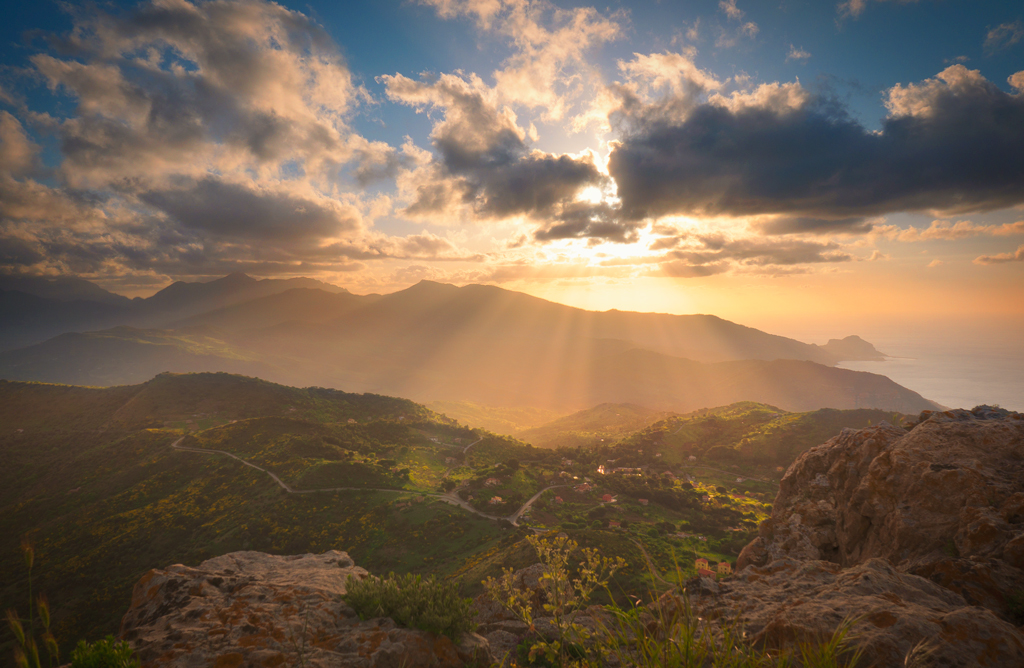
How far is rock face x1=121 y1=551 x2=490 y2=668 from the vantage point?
8.50 meters

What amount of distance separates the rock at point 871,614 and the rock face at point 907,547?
2 cm

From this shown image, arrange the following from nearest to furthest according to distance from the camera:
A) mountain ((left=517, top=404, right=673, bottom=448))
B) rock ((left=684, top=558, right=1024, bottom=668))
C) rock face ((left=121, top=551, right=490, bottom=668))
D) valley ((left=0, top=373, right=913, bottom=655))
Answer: rock ((left=684, top=558, right=1024, bottom=668)) → rock face ((left=121, top=551, right=490, bottom=668)) → valley ((left=0, top=373, right=913, bottom=655)) → mountain ((left=517, top=404, right=673, bottom=448))

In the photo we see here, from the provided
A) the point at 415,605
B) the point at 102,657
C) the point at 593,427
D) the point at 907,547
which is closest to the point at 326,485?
the point at 415,605

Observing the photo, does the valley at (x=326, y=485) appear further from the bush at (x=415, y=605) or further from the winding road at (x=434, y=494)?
the bush at (x=415, y=605)

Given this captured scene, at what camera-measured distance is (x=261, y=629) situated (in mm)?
9430

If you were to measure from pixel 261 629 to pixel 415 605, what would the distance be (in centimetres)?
365

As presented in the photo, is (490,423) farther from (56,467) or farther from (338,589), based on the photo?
(338,589)

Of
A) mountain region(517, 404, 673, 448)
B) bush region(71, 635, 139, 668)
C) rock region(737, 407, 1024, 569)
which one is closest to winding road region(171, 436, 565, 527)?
rock region(737, 407, 1024, 569)

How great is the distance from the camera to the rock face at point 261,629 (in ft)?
27.9

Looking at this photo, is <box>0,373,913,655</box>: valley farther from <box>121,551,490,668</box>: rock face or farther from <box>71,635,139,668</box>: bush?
<box>71,635,139,668</box>: bush

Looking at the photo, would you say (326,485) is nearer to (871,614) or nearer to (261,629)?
(261,629)

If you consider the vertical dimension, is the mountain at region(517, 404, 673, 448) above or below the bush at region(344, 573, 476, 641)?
below

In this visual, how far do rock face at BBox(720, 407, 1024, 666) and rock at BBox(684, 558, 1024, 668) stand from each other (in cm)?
2

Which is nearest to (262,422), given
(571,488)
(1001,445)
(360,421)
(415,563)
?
(360,421)
